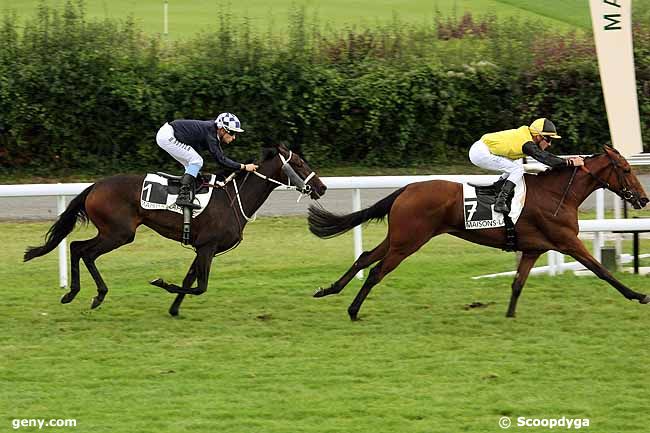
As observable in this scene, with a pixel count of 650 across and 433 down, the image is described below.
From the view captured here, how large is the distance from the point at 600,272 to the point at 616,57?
2.58 meters

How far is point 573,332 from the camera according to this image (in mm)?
8602

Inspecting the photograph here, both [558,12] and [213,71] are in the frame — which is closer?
[213,71]

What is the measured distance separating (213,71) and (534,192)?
9.54 m

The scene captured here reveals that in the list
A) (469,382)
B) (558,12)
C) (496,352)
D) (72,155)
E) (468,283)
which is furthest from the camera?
(558,12)

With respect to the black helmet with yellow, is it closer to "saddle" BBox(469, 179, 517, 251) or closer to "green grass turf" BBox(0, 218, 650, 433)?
"saddle" BBox(469, 179, 517, 251)

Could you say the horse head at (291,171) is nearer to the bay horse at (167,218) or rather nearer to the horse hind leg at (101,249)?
the bay horse at (167,218)

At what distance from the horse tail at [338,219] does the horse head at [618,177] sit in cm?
156

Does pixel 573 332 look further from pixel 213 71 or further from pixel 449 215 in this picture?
pixel 213 71

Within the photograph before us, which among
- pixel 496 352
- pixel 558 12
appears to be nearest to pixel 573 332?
pixel 496 352

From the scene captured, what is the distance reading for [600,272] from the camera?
8930mm

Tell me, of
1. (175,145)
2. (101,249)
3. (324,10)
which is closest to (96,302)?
(101,249)

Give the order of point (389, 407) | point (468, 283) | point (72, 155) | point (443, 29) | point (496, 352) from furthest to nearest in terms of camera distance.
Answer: point (443, 29) < point (72, 155) < point (468, 283) < point (496, 352) < point (389, 407)

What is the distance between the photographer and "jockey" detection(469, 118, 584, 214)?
9.09 meters

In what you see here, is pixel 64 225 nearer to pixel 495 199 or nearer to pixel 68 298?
pixel 68 298
